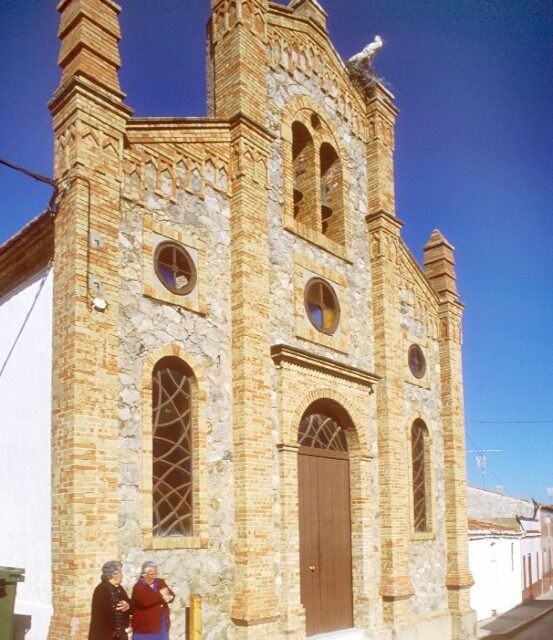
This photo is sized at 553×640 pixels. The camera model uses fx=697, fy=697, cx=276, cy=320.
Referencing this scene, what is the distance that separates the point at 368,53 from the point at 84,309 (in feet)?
30.7

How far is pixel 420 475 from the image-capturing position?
47.9 ft

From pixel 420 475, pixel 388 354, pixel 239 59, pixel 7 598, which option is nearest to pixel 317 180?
pixel 239 59

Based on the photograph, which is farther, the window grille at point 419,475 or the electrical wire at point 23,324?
the window grille at point 419,475

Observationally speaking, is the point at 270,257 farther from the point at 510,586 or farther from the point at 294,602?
the point at 510,586

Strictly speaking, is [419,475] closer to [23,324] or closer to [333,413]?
[333,413]

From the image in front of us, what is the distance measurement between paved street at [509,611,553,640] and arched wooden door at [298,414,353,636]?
8105 millimetres

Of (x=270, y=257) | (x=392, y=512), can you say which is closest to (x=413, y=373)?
(x=392, y=512)

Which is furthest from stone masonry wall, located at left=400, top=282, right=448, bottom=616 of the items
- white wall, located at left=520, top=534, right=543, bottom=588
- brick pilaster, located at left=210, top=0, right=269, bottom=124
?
white wall, located at left=520, top=534, right=543, bottom=588

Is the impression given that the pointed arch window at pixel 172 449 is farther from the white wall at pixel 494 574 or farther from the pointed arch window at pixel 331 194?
the white wall at pixel 494 574

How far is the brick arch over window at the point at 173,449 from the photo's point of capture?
8.72m

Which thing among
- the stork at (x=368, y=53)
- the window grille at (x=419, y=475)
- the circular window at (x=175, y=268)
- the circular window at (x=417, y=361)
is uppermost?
the stork at (x=368, y=53)

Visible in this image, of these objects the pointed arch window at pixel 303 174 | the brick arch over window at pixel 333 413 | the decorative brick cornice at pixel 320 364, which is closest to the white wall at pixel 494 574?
the brick arch over window at pixel 333 413

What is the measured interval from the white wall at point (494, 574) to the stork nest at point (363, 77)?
1317 cm

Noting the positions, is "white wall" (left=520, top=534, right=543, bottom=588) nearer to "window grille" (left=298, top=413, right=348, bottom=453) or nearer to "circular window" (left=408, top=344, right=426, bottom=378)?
"circular window" (left=408, top=344, right=426, bottom=378)
